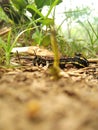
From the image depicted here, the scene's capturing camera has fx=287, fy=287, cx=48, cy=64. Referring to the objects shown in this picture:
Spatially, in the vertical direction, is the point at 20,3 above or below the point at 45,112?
above

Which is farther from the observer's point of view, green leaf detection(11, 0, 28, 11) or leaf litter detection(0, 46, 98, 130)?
green leaf detection(11, 0, 28, 11)

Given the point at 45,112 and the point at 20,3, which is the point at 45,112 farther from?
the point at 20,3

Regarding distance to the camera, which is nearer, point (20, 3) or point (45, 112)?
point (45, 112)

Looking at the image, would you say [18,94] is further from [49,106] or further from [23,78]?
[23,78]

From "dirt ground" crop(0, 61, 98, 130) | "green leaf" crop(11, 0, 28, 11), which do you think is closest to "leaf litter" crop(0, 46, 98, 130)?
"dirt ground" crop(0, 61, 98, 130)

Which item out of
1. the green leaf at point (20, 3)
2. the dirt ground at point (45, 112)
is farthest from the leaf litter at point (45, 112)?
the green leaf at point (20, 3)

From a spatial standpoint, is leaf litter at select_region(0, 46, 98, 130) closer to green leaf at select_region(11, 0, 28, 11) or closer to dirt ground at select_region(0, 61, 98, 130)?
dirt ground at select_region(0, 61, 98, 130)

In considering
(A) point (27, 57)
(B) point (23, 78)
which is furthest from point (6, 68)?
(A) point (27, 57)

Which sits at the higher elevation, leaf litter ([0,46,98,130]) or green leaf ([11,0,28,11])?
green leaf ([11,0,28,11])

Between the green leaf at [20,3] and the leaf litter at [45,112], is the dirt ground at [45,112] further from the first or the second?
the green leaf at [20,3]

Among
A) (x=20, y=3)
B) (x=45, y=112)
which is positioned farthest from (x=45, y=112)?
(x=20, y=3)

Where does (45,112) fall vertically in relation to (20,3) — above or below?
below
